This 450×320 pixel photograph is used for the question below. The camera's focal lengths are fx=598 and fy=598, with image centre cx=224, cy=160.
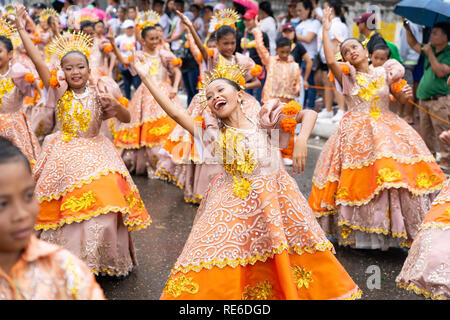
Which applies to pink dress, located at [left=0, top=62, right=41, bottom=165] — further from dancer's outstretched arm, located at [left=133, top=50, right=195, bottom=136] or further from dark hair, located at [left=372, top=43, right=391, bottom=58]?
dark hair, located at [left=372, top=43, right=391, bottom=58]

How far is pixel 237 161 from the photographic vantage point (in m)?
3.84

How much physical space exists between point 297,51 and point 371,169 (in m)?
5.71

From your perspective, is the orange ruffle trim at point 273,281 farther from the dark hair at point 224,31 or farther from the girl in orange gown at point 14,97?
the dark hair at point 224,31

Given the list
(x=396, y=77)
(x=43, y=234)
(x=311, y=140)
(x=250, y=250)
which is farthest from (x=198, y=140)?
(x=311, y=140)

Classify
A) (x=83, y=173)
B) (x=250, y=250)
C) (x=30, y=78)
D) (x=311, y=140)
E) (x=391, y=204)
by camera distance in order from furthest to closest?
(x=311, y=140) < (x=30, y=78) < (x=391, y=204) < (x=83, y=173) < (x=250, y=250)

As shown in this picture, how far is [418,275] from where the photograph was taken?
3.71 metres

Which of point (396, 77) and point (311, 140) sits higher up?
A: point (396, 77)

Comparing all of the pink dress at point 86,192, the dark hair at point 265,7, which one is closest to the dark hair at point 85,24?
the dark hair at point 265,7

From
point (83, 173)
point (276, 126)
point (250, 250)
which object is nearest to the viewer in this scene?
point (250, 250)

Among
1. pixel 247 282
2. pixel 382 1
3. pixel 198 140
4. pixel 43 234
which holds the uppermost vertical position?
pixel 382 1

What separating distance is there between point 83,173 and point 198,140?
107cm

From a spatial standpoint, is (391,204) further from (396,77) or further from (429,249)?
(429,249)

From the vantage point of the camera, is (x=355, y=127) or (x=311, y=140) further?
(x=311, y=140)

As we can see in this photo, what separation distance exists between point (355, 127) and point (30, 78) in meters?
3.23
